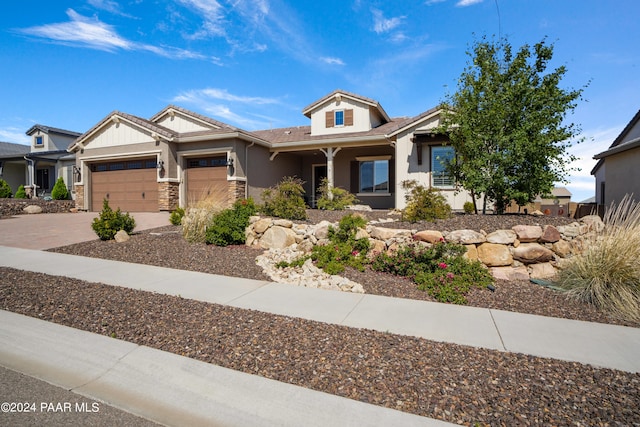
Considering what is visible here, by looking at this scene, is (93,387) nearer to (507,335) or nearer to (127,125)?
(507,335)

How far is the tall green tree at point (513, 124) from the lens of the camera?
7.87 meters

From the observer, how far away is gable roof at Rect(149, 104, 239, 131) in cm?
1542

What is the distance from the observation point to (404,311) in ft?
14.8

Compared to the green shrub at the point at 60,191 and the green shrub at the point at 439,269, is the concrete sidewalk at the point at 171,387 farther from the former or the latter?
the green shrub at the point at 60,191

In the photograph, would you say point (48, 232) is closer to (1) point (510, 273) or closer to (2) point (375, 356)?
(2) point (375, 356)

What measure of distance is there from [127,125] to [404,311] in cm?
1669

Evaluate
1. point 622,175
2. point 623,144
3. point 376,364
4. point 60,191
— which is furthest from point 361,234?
point 60,191

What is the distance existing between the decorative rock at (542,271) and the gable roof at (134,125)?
14.6m

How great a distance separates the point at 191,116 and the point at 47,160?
1440 cm

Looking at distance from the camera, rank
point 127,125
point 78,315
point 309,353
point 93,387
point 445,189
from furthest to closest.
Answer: point 127,125 < point 445,189 < point 78,315 < point 309,353 < point 93,387

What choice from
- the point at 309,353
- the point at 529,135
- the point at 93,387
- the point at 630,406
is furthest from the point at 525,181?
the point at 93,387

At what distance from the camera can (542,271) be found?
6301mm

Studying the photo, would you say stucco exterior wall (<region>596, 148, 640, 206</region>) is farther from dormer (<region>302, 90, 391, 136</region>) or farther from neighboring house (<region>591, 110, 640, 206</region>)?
dormer (<region>302, 90, 391, 136</region>)

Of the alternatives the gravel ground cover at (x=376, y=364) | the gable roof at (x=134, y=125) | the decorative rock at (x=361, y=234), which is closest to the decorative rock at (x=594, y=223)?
the decorative rock at (x=361, y=234)
